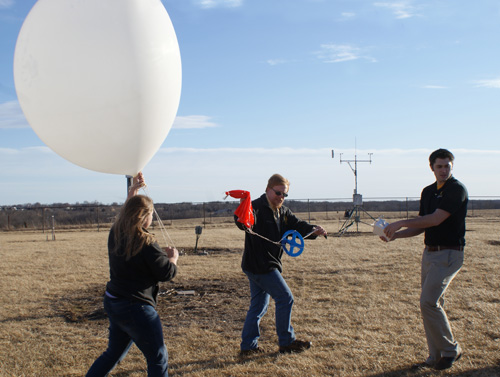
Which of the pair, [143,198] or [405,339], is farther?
[405,339]

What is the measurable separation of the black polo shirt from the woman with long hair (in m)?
2.38

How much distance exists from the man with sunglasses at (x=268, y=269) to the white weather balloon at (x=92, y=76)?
1.31m

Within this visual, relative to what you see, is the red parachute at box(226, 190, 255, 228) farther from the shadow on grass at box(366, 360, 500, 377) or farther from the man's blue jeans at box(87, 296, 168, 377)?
the shadow on grass at box(366, 360, 500, 377)

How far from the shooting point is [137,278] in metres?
3.11

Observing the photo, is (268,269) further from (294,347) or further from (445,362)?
(445,362)

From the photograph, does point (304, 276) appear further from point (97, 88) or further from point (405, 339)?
point (97, 88)

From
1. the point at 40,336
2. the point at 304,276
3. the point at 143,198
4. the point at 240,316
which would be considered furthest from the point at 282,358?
the point at 304,276

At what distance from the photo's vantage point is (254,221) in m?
4.37

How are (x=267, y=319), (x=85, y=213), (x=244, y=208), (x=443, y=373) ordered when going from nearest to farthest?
(x=443, y=373) < (x=244, y=208) < (x=267, y=319) < (x=85, y=213)

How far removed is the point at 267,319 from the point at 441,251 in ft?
8.19

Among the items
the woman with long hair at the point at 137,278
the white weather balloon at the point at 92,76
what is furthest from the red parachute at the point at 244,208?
the woman with long hair at the point at 137,278

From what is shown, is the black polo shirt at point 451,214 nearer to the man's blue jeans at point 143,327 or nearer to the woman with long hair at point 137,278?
the woman with long hair at point 137,278

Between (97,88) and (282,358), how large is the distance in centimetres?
293

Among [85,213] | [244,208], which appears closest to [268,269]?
[244,208]
